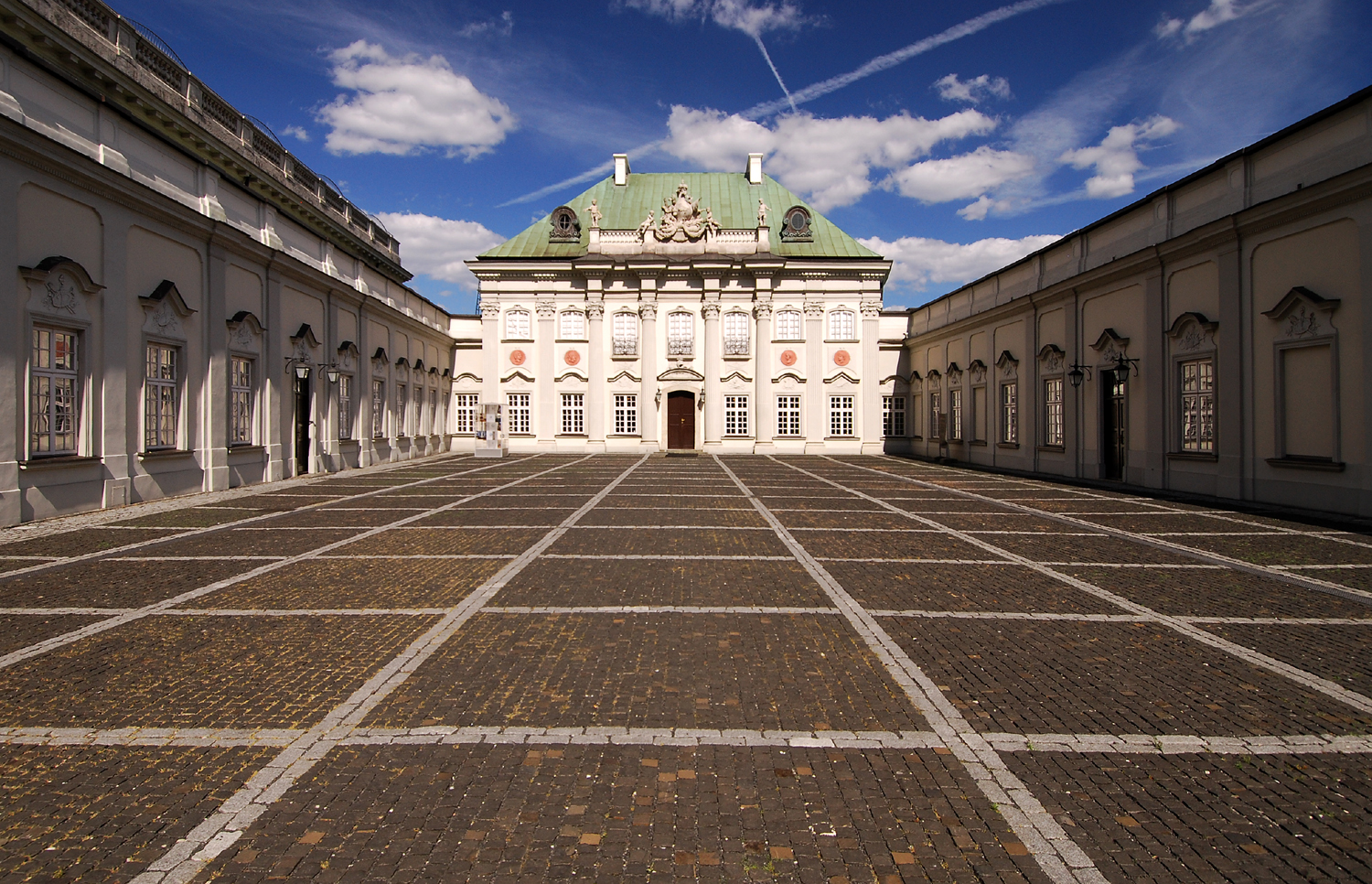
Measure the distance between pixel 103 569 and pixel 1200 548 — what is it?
45.2 feet

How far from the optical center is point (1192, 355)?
55.9ft

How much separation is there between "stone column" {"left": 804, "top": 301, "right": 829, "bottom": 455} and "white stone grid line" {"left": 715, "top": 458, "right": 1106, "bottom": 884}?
3033 centimetres

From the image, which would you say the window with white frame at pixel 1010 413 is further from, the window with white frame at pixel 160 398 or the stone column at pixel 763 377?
the window with white frame at pixel 160 398

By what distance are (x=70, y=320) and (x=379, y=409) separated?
1480 cm

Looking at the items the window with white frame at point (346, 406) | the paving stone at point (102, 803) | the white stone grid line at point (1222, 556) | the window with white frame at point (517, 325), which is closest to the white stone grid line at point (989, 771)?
the paving stone at point (102, 803)

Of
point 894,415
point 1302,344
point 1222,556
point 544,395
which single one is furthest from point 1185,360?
point 544,395

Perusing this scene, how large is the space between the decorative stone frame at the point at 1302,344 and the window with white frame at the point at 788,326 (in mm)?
22577

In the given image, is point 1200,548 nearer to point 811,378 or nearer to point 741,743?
point 741,743

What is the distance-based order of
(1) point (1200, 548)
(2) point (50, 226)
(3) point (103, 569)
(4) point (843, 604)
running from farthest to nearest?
(2) point (50, 226), (1) point (1200, 548), (3) point (103, 569), (4) point (843, 604)

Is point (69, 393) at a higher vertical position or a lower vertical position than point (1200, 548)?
higher

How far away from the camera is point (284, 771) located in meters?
3.63

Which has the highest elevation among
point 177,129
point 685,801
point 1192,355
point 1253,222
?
point 177,129

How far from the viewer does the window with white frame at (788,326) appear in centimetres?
3647

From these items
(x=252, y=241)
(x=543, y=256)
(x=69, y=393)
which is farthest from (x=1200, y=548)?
(x=543, y=256)
